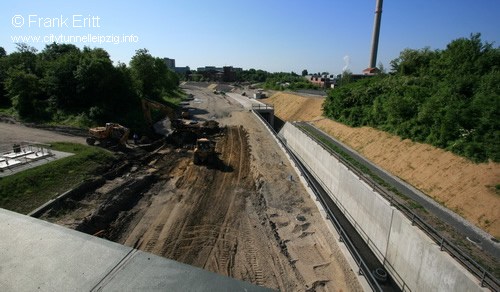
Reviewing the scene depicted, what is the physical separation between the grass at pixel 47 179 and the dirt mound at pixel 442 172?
22.7m

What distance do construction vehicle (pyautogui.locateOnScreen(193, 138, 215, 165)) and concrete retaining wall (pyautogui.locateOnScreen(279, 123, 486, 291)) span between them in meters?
10.7

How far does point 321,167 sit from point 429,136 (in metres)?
9.27

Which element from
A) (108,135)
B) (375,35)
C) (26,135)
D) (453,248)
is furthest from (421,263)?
(375,35)

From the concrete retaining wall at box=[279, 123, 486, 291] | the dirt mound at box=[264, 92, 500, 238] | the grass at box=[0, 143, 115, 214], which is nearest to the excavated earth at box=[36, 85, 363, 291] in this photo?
the grass at box=[0, 143, 115, 214]

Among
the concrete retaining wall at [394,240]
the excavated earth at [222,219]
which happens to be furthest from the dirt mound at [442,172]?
the excavated earth at [222,219]

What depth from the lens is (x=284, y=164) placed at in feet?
88.2

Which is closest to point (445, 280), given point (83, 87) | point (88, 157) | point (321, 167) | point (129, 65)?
point (321, 167)

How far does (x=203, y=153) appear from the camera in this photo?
1029 inches

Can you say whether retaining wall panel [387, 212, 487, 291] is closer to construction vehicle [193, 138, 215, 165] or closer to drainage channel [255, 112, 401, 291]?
drainage channel [255, 112, 401, 291]

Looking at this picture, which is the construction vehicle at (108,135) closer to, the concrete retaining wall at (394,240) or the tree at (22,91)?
the tree at (22,91)

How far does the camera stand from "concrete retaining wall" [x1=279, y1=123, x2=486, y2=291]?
1173 centimetres

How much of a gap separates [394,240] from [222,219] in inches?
381

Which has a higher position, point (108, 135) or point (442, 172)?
point (442, 172)

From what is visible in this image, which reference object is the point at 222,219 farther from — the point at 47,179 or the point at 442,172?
the point at 442,172
